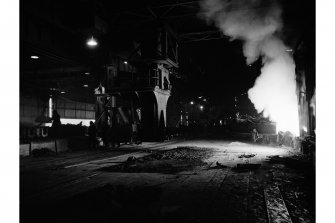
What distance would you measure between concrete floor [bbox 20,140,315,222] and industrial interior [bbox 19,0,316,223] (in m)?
0.02

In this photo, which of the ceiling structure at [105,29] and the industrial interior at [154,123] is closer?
the industrial interior at [154,123]

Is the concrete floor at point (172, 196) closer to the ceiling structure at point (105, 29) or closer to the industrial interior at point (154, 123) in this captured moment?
the industrial interior at point (154, 123)

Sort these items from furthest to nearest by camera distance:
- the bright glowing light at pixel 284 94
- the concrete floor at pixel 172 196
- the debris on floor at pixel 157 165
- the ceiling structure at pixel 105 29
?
the bright glowing light at pixel 284 94, the ceiling structure at pixel 105 29, the debris on floor at pixel 157 165, the concrete floor at pixel 172 196

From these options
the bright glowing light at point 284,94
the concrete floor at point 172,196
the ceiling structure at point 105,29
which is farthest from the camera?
the bright glowing light at point 284,94

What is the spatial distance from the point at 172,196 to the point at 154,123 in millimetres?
10693

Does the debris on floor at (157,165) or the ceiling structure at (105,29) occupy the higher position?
the ceiling structure at (105,29)

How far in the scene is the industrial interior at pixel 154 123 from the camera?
3996 millimetres

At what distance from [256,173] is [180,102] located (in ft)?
82.2

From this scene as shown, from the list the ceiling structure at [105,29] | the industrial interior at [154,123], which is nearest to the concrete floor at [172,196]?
the industrial interior at [154,123]

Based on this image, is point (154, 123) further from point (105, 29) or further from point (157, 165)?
point (157, 165)

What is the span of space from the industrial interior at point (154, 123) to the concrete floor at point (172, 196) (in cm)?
2

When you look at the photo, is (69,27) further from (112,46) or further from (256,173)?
(256,173)

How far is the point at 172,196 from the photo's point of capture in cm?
433

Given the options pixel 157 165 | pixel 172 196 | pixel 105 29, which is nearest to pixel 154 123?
pixel 105 29
